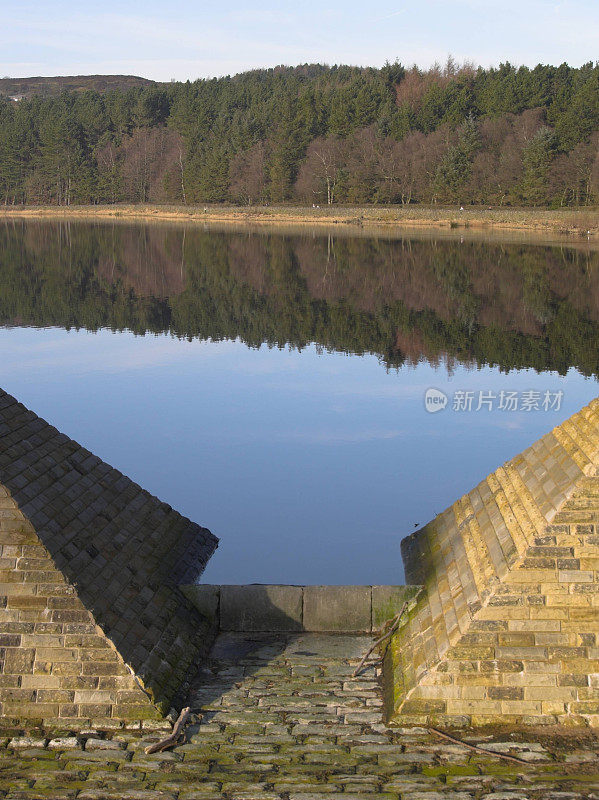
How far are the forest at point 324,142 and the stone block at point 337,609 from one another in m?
95.4

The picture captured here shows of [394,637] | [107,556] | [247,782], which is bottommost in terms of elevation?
[247,782]

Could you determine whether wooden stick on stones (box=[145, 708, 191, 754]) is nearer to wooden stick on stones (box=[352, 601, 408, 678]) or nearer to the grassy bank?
wooden stick on stones (box=[352, 601, 408, 678])

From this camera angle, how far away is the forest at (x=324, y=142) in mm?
111500

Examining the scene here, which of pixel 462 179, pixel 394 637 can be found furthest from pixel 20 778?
pixel 462 179

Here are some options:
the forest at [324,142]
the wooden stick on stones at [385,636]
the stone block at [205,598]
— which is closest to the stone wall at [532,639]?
the wooden stick on stones at [385,636]

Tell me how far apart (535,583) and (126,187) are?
509ft

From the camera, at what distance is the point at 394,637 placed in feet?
41.4

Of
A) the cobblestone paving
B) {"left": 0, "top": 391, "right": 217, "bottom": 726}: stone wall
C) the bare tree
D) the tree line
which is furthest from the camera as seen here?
the bare tree

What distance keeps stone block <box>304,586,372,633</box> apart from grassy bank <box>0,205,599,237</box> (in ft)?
275

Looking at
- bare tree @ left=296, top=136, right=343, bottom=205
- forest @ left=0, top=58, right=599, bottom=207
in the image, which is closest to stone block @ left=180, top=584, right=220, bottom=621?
forest @ left=0, top=58, right=599, bottom=207

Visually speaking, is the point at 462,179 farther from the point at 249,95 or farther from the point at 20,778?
the point at 20,778

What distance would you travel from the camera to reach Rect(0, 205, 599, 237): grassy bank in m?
101

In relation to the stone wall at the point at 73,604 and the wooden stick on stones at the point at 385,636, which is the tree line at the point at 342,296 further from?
the stone wall at the point at 73,604

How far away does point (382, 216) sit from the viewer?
118 meters
